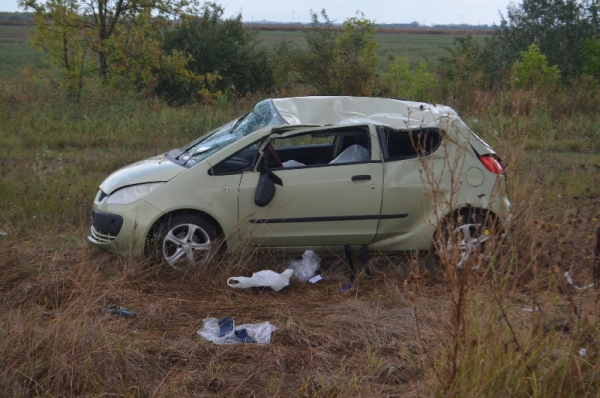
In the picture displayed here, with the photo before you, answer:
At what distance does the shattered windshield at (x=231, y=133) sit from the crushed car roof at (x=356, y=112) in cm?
10

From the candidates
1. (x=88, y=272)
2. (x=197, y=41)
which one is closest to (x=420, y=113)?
(x=88, y=272)

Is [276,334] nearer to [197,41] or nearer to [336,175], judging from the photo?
[336,175]

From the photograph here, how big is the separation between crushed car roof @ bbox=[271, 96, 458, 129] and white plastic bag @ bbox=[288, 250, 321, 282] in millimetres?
1217

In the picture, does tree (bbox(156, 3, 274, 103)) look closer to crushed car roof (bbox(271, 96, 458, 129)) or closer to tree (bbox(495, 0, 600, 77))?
tree (bbox(495, 0, 600, 77))

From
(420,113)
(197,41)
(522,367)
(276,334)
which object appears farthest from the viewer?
(197,41)

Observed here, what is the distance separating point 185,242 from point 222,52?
16.6 m

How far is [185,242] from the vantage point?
6383 mm

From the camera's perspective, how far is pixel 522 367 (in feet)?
11.6

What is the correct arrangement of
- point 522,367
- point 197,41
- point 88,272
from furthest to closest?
point 197,41, point 88,272, point 522,367

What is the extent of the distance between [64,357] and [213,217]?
8.05 feet

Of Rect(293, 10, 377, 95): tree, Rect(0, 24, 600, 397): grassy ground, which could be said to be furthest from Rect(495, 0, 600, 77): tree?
Rect(0, 24, 600, 397): grassy ground

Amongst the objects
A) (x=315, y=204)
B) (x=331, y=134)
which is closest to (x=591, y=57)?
(x=331, y=134)

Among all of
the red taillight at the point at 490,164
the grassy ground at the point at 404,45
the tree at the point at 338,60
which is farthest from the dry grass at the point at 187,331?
the grassy ground at the point at 404,45

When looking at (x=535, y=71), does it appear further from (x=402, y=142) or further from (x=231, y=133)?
(x=231, y=133)
